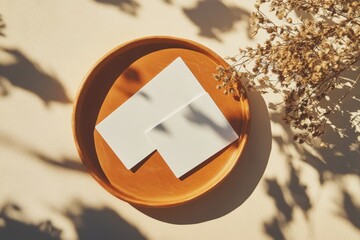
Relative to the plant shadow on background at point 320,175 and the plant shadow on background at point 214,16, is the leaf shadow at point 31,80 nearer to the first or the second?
the plant shadow on background at point 214,16

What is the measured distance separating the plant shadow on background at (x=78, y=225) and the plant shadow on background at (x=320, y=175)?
0.60 meters

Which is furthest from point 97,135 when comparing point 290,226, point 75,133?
point 290,226

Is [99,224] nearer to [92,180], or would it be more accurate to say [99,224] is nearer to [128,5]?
[92,180]

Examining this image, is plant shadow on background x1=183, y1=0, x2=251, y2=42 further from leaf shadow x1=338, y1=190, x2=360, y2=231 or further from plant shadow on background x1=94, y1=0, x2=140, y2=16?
leaf shadow x1=338, y1=190, x2=360, y2=231

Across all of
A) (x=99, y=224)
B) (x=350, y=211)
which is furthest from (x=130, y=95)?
(x=350, y=211)

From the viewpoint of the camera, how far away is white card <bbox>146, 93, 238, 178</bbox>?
1585mm

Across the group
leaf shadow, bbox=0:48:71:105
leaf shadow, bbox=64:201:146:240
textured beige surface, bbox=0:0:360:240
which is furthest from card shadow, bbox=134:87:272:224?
leaf shadow, bbox=0:48:71:105

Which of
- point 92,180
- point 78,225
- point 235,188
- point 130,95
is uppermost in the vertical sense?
point 130,95

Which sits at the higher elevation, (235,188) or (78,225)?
Answer: (235,188)

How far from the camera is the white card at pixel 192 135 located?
158 centimetres

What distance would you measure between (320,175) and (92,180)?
0.99 metres

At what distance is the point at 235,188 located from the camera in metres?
1.66

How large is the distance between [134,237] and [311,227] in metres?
0.77

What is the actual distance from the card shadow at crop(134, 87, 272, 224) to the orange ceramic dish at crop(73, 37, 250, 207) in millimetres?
93
